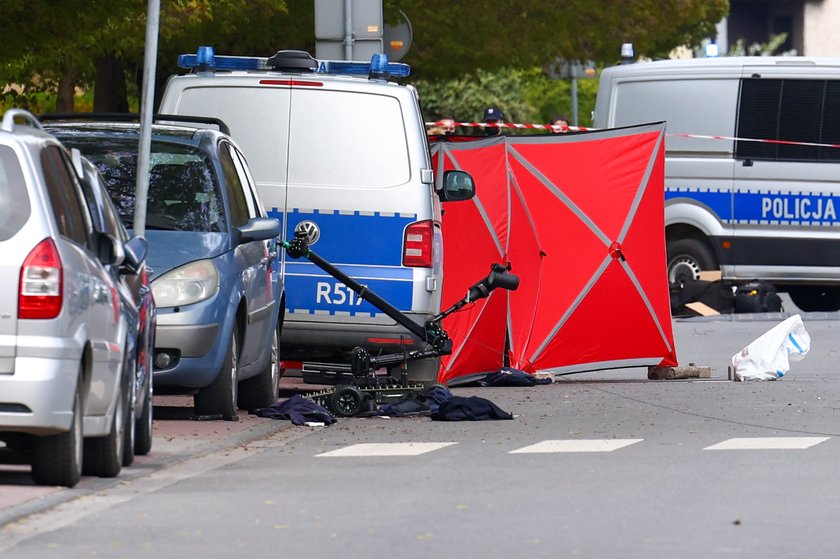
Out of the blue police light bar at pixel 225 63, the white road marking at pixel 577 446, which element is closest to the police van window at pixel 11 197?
the white road marking at pixel 577 446

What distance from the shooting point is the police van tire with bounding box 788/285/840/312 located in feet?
79.8

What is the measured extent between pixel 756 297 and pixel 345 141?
33.2 feet

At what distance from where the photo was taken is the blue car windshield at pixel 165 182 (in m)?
12.2

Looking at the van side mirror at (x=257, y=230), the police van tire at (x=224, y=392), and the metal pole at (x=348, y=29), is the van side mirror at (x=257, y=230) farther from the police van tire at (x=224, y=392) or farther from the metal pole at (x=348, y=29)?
the metal pole at (x=348, y=29)

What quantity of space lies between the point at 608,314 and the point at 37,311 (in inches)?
328

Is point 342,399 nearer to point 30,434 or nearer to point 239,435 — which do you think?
point 239,435

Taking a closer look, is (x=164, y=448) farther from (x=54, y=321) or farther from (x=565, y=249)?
(x=565, y=249)

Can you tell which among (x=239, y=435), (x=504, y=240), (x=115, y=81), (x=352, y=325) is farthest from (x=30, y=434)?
A: (x=115, y=81)

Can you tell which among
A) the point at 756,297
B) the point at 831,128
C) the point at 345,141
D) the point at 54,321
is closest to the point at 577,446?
the point at 54,321

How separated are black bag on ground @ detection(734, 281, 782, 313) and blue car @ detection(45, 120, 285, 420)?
Answer: 10531mm

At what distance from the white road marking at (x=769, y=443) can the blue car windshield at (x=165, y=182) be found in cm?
312

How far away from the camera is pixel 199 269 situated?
11742 mm

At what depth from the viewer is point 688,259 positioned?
75.3 ft

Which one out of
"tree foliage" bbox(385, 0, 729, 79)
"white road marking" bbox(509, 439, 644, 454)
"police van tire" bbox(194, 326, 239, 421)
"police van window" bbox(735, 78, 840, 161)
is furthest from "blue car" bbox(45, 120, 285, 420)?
"tree foliage" bbox(385, 0, 729, 79)
